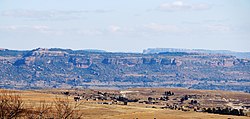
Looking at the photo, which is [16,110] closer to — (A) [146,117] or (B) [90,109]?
(A) [146,117]

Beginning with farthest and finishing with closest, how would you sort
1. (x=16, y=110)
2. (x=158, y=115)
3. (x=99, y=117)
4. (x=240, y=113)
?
1. (x=240, y=113)
2. (x=158, y=115)
3. (x=99, y=117)
4. (x=16, y=110)

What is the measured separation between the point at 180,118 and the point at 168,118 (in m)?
2.78

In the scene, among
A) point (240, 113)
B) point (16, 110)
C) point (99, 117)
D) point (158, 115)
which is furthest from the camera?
point (240, 113)

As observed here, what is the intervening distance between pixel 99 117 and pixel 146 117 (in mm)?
10125

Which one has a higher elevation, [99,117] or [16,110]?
[16,110]

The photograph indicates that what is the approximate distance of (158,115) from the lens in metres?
118

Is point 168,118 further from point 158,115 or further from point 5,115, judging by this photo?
point 5,115

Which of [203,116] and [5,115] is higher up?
[5,115]

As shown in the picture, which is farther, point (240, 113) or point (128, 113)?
point (240, 113)

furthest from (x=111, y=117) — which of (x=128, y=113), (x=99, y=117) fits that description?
(x=128, y=113)

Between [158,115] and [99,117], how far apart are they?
16641 millimetres

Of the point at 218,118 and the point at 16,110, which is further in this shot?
the point at 218,118

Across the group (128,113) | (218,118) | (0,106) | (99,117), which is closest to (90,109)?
(128,113)

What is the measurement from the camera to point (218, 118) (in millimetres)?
112562
